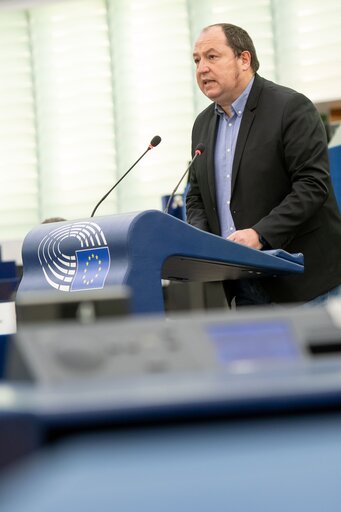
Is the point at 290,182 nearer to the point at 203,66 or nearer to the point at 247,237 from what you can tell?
the point at 247,237

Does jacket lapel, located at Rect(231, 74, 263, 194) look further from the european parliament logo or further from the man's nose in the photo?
the european parliament logo

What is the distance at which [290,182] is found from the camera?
2475 mm

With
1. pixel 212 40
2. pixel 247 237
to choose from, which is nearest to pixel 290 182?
pixel 247 237

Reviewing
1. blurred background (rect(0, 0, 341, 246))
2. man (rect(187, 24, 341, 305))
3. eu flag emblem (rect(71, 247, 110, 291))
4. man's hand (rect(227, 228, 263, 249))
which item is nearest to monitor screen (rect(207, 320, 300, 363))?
eu flag emblem (rect(71, 247, 110, 291))

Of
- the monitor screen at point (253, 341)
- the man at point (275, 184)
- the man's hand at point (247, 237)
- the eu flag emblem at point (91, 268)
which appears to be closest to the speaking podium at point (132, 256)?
the eu flag emblem at point (91, 268)

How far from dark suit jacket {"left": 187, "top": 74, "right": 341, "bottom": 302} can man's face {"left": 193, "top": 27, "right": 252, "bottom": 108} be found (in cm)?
12

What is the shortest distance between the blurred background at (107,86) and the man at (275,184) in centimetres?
574

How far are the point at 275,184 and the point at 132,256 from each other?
83cm

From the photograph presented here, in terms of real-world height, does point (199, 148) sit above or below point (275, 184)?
above

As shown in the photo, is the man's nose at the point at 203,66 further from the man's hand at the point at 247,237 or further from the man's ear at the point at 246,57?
the man's hand at the point at 247,237

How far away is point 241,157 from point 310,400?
2.13 m

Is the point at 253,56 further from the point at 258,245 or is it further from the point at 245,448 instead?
the point at 245,448

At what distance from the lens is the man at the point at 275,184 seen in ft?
7.94

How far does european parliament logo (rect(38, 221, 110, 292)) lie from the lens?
1808 millimetres
